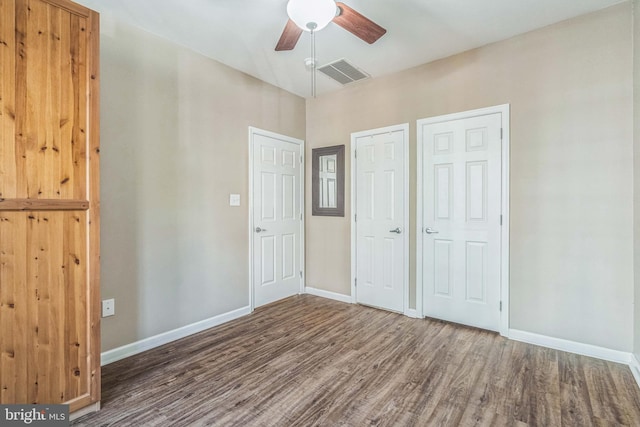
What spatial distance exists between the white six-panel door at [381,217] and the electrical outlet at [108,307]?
8.37ft

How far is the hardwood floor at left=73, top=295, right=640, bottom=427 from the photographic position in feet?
5.73

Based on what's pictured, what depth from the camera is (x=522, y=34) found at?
8.84 feet

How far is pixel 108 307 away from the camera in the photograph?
2.36 metres

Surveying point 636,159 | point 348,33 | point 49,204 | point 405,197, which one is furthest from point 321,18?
point 636,159

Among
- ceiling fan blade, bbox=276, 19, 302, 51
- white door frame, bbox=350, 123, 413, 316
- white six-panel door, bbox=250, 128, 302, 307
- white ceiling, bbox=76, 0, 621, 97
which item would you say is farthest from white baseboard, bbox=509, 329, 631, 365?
ceiling fan blade, bbox=276, 19, 302, 51

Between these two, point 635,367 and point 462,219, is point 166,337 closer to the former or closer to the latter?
point 462,219

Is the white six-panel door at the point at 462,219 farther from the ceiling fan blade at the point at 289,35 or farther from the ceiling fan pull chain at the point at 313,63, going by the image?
the ceiling fan blade at the point at 289,35

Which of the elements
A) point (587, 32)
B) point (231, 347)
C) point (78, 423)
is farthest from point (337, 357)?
point (587, 32)

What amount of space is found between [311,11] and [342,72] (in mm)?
1717

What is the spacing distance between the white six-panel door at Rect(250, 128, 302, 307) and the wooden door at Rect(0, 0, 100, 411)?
6.07 ft

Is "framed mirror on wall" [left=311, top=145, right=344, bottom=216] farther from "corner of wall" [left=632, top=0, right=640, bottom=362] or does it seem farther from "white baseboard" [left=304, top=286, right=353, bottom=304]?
"corner of wall" [left=632, top=0, right=640, bottom=362]

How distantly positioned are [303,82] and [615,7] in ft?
9.37

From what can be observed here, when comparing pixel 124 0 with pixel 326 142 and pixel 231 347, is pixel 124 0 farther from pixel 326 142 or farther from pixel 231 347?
pixel 231 347

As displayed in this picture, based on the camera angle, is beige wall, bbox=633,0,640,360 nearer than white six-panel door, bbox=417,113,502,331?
Yes
